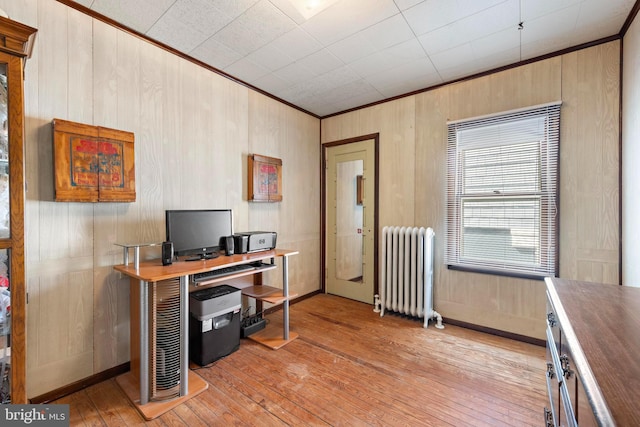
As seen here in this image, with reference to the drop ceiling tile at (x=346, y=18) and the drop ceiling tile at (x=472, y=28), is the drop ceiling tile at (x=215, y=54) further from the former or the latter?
the drop ceiling tile at (x=472, y=28)

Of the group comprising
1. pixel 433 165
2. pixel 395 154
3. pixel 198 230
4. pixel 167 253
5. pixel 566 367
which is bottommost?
pixel 566 367

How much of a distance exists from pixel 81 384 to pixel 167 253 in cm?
109

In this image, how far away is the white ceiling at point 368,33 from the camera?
200 centimetres

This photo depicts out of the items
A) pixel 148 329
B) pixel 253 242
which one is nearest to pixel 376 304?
pixel 253 242

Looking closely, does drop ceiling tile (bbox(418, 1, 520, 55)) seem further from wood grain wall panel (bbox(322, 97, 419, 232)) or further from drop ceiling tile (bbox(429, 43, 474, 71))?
wood grain wall panel (bbox(322, 97, 419, 232))

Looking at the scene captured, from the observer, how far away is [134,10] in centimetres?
204

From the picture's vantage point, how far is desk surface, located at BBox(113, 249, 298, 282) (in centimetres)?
186

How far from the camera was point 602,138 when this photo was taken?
237cm

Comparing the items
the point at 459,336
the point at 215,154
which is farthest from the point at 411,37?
the point at 459,336

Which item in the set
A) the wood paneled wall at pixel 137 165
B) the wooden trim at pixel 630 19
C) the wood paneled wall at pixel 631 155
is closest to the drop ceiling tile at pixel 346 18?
the wood paneled wall at pixel 137 165

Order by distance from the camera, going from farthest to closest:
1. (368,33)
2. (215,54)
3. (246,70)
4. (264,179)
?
(264,179), (246,70), (215,54), (368,33)

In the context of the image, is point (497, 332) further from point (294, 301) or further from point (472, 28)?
point (472, 28)

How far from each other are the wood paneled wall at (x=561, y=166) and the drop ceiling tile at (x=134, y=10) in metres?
2.60

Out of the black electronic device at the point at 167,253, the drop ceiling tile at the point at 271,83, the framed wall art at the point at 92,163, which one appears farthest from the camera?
the drop ceiling tile at the point at 271,83
